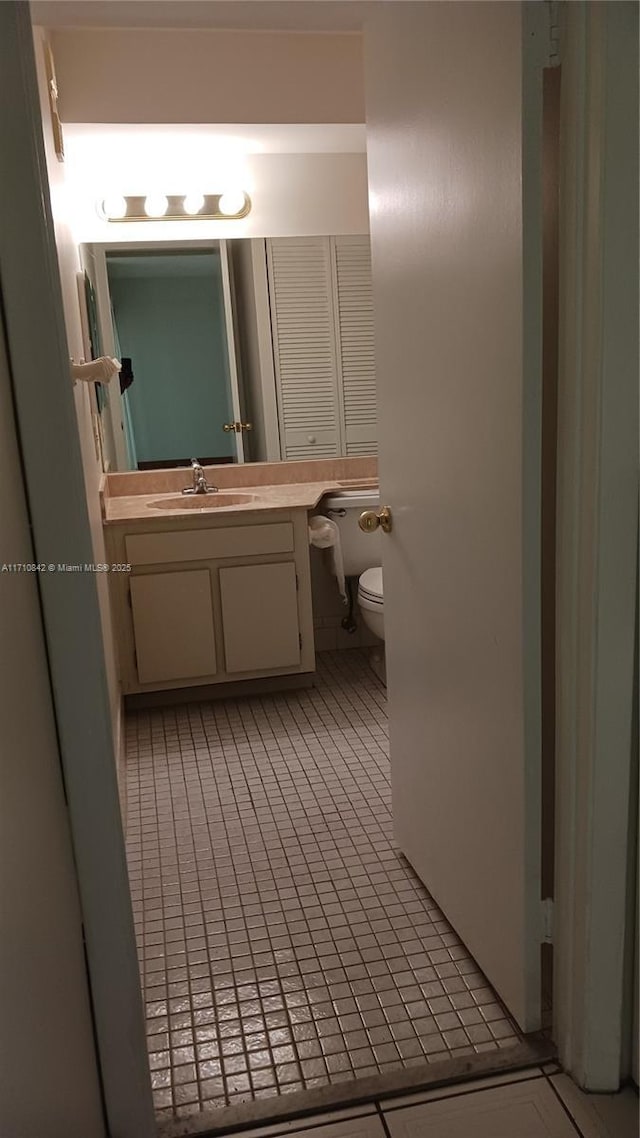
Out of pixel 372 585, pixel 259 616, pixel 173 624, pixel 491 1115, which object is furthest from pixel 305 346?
pixel 491 1115

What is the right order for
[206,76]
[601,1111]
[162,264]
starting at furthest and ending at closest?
[162,264], [206,76], [601,1111]

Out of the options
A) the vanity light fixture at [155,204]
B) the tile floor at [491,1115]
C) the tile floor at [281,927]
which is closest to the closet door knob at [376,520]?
the tile floor at [281,927]

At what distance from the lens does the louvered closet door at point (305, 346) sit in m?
3.65

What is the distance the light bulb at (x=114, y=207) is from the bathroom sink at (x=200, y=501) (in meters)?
1.12

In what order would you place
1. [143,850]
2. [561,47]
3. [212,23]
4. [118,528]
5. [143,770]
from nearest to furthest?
[561,47], [143,850], [212,23], [143,770], [118,528]

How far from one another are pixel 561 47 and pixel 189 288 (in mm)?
2479

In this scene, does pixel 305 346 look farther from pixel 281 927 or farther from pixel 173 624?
pixel 281 927

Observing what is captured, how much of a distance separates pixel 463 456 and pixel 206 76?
209 centimetres

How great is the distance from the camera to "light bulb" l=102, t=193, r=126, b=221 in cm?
340

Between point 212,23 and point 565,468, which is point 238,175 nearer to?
point 212,23

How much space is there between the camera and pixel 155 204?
3.44 meters

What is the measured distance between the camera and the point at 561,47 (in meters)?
1.25

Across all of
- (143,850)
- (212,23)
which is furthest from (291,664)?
(212,23)

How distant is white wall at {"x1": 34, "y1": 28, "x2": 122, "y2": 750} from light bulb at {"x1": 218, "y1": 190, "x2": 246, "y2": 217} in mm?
653
